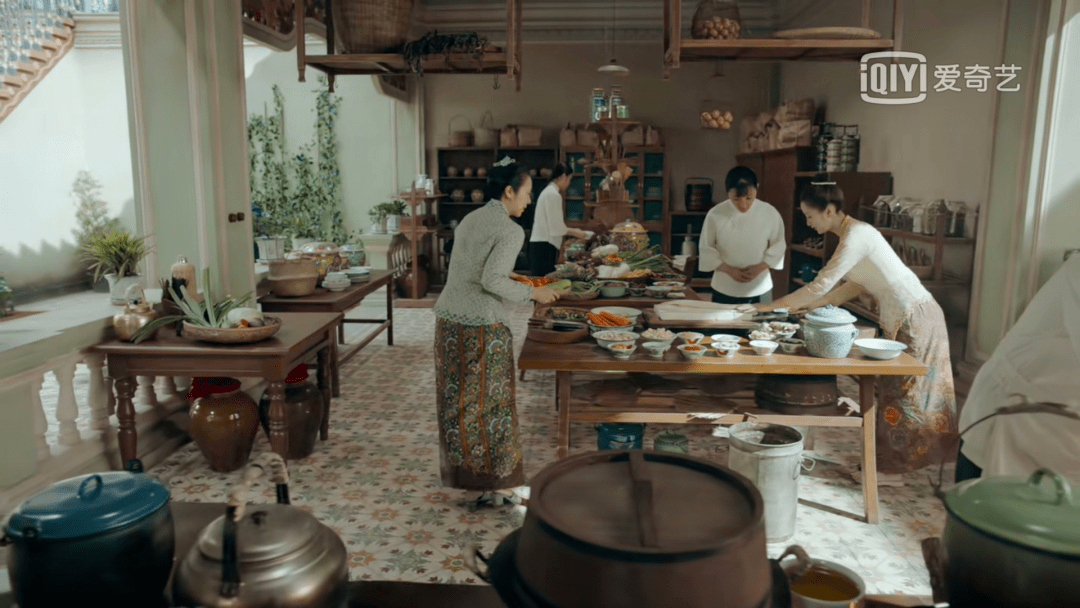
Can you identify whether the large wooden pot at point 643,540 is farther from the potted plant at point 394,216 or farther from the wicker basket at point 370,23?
the potted plant at point 394,216

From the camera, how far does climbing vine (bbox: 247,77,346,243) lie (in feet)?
35.1

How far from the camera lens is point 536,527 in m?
1.19

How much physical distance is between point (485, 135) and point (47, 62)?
221 inches

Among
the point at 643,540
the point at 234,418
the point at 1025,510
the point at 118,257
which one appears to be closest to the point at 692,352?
the point at 1025,510

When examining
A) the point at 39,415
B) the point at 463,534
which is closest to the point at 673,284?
the point at 463,534

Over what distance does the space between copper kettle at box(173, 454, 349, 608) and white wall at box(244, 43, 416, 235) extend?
32.9 ft

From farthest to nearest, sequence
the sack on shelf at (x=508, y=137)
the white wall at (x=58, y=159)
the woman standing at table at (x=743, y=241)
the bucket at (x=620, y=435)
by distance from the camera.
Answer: the sack on shelf at (x=508, y=137)
the white wall at (x=58, y=159)
the woman standing at table at (x=743, y=241)
the bucket at (x=620, y=435)

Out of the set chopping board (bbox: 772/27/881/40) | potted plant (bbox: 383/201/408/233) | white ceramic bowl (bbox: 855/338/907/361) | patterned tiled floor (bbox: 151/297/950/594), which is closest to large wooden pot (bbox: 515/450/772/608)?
patterned tiled floor (bbox: 151/297/950/594)

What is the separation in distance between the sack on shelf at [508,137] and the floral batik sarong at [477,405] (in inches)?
306

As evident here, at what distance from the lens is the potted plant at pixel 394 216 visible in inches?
404

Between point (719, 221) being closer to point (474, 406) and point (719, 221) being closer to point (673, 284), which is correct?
point (673, 284)

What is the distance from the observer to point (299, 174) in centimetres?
1091

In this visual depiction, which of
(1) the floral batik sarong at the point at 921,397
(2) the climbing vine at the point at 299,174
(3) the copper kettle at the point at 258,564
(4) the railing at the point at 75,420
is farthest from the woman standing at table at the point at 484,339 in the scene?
(2) the climbing vine at the point at 299,174

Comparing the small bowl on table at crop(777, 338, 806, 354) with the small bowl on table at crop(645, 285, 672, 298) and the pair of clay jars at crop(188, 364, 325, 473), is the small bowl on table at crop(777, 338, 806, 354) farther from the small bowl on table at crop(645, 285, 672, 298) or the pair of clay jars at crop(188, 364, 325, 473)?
the pair of clay jars at crop(188, 364, 325, 473)
